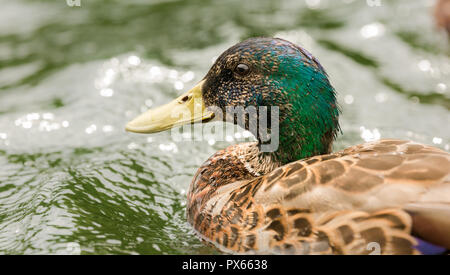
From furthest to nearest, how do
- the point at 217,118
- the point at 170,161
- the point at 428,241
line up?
the point at 170,161 < the point at 217,118 < the point at 428,241

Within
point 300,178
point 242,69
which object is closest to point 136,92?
point 242,69

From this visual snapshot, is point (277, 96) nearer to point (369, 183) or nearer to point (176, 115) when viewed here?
point (176, 115)

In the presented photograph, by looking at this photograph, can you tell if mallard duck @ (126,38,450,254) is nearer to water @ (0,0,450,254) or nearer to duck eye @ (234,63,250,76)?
duck eye @ (234,63,250,76)

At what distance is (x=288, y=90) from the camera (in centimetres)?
477

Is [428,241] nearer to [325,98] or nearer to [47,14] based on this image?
[325,98]

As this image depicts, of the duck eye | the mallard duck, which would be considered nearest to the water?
the mallard duck

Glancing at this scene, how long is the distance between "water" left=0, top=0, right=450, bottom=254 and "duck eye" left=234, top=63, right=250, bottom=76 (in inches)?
51.3

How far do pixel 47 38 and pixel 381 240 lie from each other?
21.8ft

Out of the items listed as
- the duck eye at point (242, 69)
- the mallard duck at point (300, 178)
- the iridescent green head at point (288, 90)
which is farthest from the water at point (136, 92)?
the duck eye at point (242, 69)

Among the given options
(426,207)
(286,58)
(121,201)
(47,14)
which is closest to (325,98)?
(286,58)

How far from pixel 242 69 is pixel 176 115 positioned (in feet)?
2.11

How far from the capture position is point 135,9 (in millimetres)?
9883

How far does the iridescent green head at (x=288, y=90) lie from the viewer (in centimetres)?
472

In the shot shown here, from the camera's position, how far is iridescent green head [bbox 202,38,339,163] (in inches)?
186
